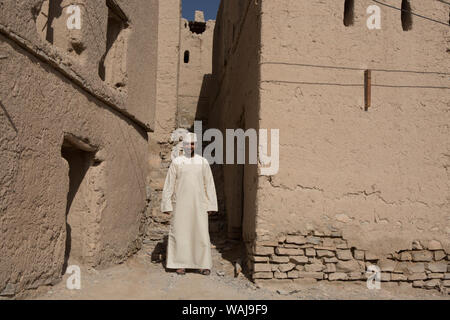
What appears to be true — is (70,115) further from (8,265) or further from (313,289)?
(313,289)

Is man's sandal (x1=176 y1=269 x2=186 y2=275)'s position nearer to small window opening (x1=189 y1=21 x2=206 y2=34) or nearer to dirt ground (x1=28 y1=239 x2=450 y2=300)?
→ dirt ground (x1=28 y1=239 x2=450 y2=300)

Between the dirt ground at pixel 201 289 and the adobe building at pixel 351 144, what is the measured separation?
Answer: 0.12 m

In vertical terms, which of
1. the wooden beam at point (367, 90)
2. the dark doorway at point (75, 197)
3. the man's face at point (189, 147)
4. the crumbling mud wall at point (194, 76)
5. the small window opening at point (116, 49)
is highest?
the crumbling mud wall at point (194, 76)

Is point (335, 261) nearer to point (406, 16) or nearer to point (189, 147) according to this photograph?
point (189, 147)

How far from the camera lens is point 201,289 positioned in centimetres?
397

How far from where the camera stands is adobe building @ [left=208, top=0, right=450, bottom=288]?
4.19 m

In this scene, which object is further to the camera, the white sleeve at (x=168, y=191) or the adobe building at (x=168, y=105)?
the adobe building at (x=168, y=105)

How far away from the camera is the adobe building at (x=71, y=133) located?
300cm

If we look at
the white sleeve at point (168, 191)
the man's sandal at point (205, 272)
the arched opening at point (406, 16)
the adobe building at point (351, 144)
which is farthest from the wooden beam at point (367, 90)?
the man's sandal at point (205, 272)

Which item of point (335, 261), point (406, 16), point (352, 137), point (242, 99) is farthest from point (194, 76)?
point (335, 261)

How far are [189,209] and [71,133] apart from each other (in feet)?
5.46

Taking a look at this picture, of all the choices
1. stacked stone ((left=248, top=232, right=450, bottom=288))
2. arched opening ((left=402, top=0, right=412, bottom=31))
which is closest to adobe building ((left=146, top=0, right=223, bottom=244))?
stacked stone ((left=248, top=232, right=450, bottom=288))

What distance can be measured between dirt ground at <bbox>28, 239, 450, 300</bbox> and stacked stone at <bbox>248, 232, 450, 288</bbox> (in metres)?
0.10

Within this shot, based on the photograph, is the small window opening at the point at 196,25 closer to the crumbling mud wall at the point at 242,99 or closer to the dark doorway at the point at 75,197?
the crumbling mud wall at the point at 242,99
